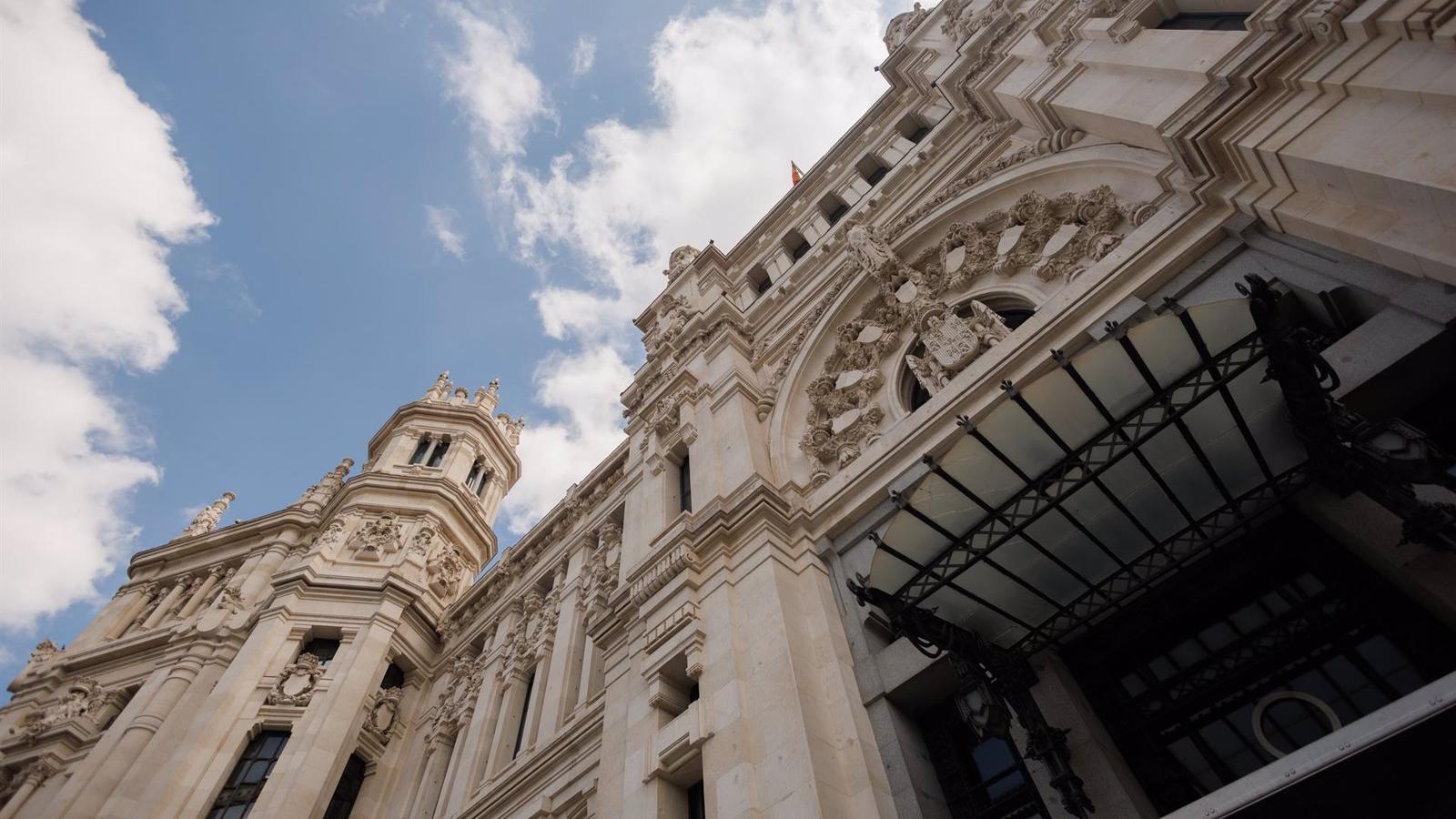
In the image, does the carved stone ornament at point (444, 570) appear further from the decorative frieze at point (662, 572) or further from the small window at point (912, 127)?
the small window at point (912, 127)

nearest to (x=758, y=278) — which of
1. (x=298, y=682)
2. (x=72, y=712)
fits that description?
(x=298, y=682)

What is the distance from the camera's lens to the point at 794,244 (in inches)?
958

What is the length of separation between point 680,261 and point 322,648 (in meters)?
16.5

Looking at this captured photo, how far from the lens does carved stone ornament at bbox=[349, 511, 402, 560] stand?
91.1ft

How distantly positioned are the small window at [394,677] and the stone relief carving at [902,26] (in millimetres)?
23599

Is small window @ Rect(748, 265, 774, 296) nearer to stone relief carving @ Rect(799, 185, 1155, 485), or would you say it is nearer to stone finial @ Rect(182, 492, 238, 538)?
stone relief carving @ Rect(799, 185, 1155, 485)

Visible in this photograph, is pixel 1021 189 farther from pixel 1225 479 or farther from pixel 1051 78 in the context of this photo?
pixel 1225 479

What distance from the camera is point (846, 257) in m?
19.2

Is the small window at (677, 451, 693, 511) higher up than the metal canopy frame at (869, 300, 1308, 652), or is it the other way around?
the small window at (677, 451, 693, 511)

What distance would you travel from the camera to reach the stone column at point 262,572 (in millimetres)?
27875

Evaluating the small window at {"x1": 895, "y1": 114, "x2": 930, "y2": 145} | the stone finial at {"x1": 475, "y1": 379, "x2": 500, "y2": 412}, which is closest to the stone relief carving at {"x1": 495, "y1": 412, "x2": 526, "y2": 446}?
the stone finial at {"x1": 475, "y1": 379, "x2": 500, "y2": 412}

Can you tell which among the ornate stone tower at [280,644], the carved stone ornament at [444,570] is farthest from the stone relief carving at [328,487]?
the carved stone ornament at [444,570]

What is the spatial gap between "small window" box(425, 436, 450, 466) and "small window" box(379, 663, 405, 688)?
9896 mm

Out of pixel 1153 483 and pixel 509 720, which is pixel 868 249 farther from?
pixel 509 720
